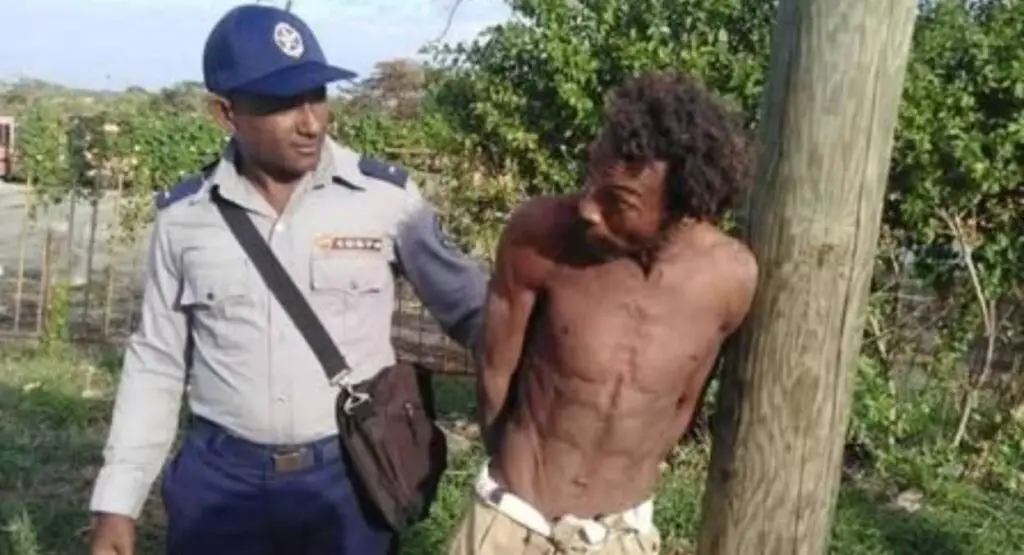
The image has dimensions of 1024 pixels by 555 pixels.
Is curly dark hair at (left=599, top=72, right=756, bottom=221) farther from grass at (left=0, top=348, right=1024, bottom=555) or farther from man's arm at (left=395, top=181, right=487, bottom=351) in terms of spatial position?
grass at (left=0, top=348, right=1024, bottom=555)

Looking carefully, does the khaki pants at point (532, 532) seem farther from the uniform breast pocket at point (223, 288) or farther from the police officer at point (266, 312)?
the uniform breast pocket at point (223, 288)

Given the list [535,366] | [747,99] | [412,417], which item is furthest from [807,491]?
[747,99]

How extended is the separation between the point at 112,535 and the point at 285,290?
0.59m

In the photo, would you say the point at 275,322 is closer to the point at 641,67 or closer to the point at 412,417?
the point at 412,417

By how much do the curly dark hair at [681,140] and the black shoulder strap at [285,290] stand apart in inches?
32.7

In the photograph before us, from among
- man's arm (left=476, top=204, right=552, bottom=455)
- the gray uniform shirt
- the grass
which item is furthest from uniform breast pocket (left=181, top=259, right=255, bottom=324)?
the grass

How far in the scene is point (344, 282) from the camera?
130 inches

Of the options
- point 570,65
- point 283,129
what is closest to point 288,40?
point 283,129

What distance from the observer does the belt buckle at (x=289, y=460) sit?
332 cm

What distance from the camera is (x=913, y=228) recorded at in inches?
275

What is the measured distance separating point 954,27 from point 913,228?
0.84m

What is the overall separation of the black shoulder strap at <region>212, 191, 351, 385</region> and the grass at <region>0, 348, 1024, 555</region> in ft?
6.06

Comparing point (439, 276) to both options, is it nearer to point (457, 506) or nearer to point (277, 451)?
point (277, 451)

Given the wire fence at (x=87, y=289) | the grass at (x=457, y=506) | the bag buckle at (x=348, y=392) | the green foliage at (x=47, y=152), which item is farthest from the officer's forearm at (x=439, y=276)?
the green foliage at (x=47, y=152)
